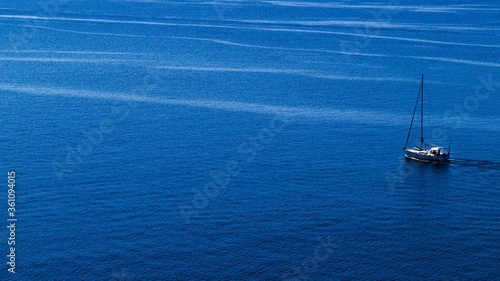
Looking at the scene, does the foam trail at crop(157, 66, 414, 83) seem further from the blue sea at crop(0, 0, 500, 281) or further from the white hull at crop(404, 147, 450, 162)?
the white hull at crop(404, 147, 450, 162)

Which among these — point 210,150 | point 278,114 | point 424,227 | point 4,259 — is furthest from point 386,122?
point 4,259

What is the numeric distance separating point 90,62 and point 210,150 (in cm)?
8851

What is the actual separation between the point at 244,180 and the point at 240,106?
45.2 meters

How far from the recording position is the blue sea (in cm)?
8025

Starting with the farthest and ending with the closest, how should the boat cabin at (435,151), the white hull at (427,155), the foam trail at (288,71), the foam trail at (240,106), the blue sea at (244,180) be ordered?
the foam trail at (288,71), the foam trail at (240,106), the boat cabin at (435,151), the white hull at (427,155), the blue sea at (244,180)

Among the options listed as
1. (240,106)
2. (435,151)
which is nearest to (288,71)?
(240,106)

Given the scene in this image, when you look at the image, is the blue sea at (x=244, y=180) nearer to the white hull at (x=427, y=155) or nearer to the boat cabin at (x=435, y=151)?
the white hull at (x=427, y=155)

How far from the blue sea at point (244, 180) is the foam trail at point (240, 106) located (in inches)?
25.6

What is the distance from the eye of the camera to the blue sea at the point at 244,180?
3159 inches

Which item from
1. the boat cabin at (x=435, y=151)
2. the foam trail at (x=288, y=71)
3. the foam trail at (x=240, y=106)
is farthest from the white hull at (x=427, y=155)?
the foam trail at (x=288, y=71)

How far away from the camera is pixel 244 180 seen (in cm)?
10344

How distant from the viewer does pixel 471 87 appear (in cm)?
16488

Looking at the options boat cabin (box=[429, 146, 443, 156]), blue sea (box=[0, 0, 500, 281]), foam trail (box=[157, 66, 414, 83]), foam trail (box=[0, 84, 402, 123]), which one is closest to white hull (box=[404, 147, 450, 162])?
boat cabin (box=[429, 146, 443, 156])

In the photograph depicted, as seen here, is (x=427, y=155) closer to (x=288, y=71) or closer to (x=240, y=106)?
(x=240, y=106)
